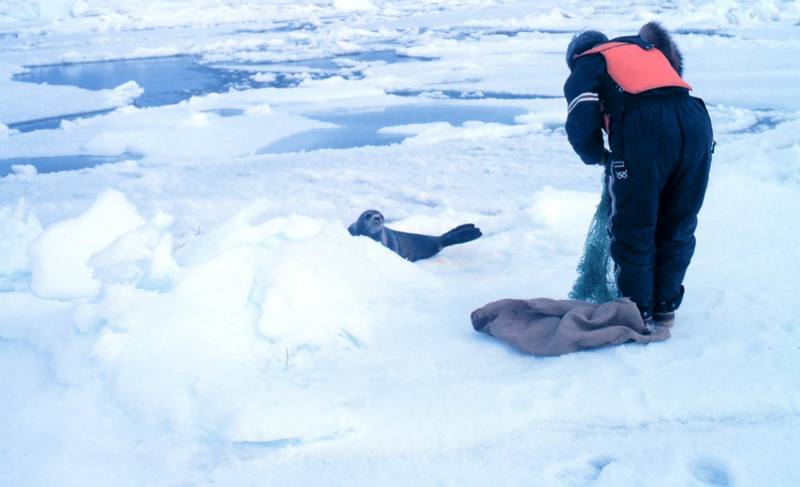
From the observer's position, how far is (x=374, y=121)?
843 cm

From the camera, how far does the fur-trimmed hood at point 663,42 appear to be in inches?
89.4

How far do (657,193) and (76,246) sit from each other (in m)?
2.69

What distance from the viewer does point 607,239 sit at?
253 centimetres

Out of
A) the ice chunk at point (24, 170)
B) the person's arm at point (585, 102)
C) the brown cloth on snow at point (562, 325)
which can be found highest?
the person's arm at point (585, 102)

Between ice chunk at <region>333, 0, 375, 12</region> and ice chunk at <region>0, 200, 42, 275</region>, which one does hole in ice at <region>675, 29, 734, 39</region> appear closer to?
ice chunk at <region>333, 0, 375, 12</region>

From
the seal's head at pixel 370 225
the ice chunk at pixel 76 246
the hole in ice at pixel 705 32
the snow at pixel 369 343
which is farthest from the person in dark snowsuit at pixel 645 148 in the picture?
the hole in ice at pixel 705 32

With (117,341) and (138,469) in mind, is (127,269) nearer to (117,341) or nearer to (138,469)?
(117,341)

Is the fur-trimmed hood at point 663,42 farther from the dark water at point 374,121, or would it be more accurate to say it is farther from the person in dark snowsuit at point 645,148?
the dark water at point 374,121

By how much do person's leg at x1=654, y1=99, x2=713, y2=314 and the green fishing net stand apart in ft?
0.66

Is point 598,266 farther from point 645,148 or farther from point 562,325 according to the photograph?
point 645,148

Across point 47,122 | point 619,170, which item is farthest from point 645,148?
point 47,122

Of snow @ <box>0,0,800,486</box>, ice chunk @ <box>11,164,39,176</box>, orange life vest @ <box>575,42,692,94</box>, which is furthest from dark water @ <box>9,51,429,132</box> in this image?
orange life vest @ <box>575,42,692,94</box>

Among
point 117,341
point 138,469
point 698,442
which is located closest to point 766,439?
point 698,442

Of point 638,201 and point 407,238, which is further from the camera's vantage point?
point 407,238
